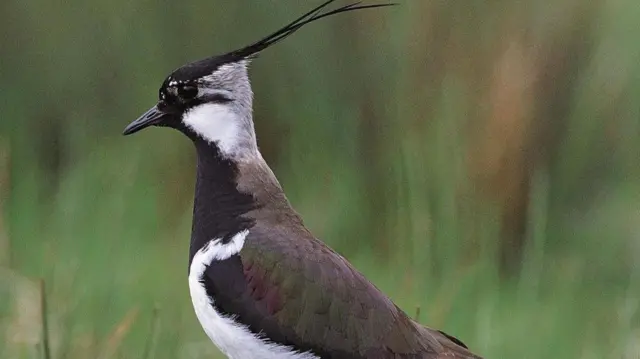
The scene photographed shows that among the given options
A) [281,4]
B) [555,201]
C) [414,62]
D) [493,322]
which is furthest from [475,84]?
[493,322]

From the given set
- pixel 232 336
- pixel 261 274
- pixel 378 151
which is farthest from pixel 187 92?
pixel 378 151

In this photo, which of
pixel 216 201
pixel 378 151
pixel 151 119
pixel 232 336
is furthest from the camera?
pixel 378 151

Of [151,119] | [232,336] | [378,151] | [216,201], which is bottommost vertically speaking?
[232,336]

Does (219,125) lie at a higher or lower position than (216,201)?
higher

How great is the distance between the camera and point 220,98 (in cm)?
342

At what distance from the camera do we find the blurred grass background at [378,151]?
4.49 meters

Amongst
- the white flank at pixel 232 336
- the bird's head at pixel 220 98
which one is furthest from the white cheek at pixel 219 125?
the white flank at pixel 232 336

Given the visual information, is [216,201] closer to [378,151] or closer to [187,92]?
[187,92]

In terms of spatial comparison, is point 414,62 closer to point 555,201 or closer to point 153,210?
point 555,201

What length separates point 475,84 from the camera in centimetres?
524

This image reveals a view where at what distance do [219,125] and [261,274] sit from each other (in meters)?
0.49

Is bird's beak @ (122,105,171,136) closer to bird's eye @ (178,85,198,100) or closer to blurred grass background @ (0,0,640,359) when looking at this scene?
bird's eye @ (178,85,198,100)

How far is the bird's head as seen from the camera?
341cm

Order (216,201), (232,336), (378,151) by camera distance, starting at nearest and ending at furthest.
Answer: (232,336), (216,201), (378,151)
